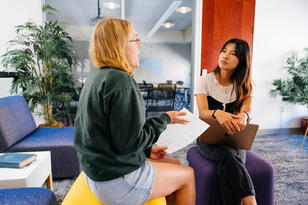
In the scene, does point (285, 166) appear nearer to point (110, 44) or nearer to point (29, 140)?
point (110, 44)

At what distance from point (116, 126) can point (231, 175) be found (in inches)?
35.8

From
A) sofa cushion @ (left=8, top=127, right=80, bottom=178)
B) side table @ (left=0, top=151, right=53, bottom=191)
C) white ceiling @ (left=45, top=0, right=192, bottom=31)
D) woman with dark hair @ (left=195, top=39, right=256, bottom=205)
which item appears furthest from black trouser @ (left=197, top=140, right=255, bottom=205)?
white ceiling @ (left=45, top=0, right=192, bottom=31)

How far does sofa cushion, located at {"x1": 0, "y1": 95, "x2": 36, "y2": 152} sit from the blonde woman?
1381 millimetres

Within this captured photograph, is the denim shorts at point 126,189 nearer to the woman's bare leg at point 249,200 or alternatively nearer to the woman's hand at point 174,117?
the woman's hand at point 174,117

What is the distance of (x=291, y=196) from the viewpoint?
198 cm

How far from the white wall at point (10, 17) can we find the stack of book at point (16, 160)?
1679 mm

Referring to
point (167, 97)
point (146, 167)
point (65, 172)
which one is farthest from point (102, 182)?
point (167, 97)

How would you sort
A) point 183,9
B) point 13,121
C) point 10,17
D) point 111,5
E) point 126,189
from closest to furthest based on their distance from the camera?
point 126,189 → point 13,121 → point 10,17 → point 111,5 → point 183,9

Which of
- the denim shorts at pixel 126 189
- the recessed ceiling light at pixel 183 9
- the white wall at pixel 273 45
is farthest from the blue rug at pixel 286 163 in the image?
the recessed ceiling light at pixel 183 9

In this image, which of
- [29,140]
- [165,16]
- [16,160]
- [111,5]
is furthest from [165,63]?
[16,160]

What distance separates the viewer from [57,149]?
6.86 feet

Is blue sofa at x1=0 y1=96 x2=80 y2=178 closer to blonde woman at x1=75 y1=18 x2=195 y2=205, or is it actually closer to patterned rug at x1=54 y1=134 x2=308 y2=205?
patterned rug at x1=54 y1=134 x2=308 y2=205

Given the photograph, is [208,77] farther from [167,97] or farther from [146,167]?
[167,97]

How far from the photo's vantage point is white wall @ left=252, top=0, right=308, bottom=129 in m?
3.97
